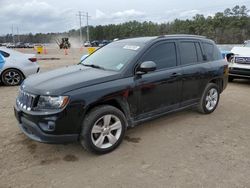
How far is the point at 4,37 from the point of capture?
124m

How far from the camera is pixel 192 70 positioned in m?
Result: 5.04

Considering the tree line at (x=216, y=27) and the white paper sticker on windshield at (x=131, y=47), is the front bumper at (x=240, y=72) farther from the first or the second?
the tree line at (x=216, y=27)

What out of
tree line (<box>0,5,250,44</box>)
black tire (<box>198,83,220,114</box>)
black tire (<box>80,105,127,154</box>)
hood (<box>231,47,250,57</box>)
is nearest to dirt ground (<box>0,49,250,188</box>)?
black tire (<box>80,105,127,154</box>)

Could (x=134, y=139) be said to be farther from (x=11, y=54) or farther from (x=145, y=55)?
(x=11, y=54)

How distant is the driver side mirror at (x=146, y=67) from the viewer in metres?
4.01

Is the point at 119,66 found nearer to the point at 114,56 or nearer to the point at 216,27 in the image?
the point at 114,56

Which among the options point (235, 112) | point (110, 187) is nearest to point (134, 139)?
point (110, 187)

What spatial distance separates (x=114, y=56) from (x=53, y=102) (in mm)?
1582

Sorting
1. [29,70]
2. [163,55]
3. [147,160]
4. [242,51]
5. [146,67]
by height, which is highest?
[242,51]

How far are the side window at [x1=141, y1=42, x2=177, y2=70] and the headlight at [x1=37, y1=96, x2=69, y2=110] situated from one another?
1522mm

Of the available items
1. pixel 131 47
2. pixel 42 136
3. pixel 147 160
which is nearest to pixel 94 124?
pixel 42 136

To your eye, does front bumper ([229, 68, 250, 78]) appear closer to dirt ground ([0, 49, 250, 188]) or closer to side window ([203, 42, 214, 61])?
side window ([203, 42, 214, 61])

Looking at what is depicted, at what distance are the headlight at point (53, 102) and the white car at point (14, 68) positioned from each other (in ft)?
20.0

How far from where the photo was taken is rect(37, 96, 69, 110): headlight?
11.1 feet
